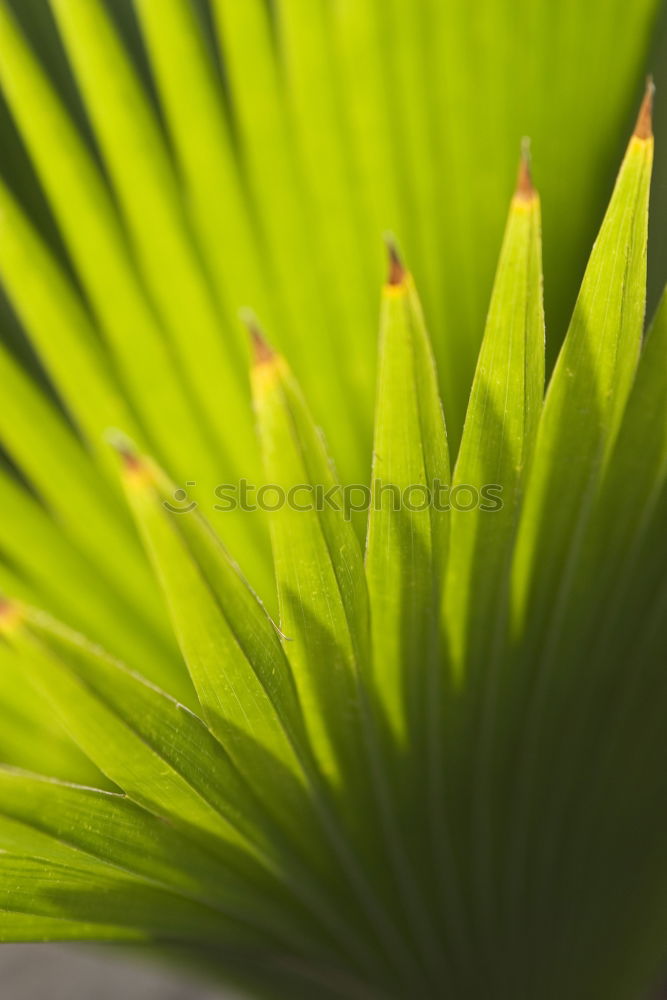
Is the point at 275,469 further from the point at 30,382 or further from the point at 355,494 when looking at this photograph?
the point at 30,382

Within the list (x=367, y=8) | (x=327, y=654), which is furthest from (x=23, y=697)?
(x=367, y=8)

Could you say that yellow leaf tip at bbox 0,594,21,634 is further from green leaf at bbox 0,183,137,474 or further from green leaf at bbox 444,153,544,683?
green leaf at bbox 0,183,137,474

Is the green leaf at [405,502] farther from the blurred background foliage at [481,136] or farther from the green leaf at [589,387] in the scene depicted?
the blurred background foliage at [481,136]

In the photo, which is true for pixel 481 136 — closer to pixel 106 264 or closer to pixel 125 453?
pixel 106 264

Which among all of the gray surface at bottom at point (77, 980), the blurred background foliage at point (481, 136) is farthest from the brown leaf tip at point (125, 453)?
the gray surface at bottom at point (77, 980)

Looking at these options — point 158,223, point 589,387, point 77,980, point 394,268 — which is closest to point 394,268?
point 394,268

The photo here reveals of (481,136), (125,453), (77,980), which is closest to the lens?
(125,453)

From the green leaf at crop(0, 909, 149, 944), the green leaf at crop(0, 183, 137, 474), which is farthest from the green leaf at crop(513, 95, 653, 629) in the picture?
the green leaf at crop(0, 183, 137, 474)

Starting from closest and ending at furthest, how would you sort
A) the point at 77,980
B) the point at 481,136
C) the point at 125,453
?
1. the point at 125,453
2. the point at 481,136
3. the point at 77,980

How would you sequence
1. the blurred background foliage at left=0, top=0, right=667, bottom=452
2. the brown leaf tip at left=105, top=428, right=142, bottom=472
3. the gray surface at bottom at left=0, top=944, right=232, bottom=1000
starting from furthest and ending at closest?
the gray surface at bottom at left=0, top=944, right=232, bottom=1000, the blurred background foliage at left=0, top=0, right=667, bottom=452, the brown leaf tip at left=105, top=428, right=142, bottom=472
